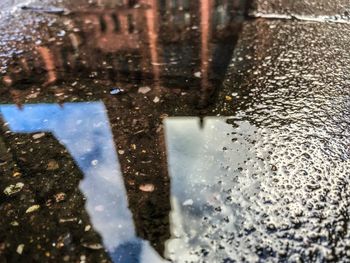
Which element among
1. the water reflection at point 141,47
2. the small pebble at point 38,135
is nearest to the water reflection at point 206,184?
the water reflection at point 141,47

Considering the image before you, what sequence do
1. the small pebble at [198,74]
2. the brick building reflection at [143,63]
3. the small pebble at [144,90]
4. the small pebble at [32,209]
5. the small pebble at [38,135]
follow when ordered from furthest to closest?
1. the small pebble at [198,74]
2. the small pebble at [144,90]
3. the small pebble at [38,135]
4. the brick building reflection at [143,63]
5. the small pebble at [32,209]

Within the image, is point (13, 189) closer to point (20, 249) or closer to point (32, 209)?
point (32, 209)

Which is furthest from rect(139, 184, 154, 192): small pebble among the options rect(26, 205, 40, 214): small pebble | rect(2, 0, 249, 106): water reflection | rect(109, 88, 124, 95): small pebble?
rect(109, 88, 124, 95): small pebble

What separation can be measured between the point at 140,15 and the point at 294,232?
2539mm

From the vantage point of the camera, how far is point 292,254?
1.22 meters

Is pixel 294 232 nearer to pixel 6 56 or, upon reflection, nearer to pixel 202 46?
pixel 202 46

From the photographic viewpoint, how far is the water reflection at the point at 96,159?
51.4 inches

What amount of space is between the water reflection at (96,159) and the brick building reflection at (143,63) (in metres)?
0.05

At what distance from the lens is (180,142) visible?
1.74 meters

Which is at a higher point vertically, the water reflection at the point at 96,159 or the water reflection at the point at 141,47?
the water reflection at the point at 141,47

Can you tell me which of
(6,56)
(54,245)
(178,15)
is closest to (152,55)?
(178,15)

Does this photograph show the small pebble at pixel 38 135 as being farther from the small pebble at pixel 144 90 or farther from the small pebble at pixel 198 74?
the small pebble at pixel 198 74

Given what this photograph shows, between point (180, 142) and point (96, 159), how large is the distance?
0.45 metres

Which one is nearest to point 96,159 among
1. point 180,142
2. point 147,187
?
point 147,187
